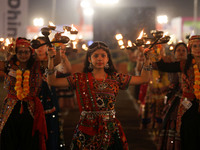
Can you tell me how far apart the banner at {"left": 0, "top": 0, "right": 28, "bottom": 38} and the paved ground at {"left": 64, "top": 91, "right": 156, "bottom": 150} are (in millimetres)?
2907

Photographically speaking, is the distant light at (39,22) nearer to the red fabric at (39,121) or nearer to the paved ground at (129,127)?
the paved ground at (129,127)

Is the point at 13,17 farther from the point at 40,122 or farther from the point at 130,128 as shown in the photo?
the point at 40,122

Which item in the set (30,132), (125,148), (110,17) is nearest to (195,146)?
(125,148)

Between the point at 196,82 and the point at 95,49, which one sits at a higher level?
the point at 95,49

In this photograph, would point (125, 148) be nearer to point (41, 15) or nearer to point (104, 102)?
point (104, 102)

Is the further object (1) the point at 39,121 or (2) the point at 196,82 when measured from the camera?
(2) the point at 196,82

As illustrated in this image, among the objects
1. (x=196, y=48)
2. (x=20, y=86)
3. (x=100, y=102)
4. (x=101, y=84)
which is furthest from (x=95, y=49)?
(x=196, y=48)

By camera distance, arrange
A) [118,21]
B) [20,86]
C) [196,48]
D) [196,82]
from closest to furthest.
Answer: [20,86] < [196,82] < [196,48] < [118,21]

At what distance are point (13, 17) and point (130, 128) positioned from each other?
4.75m

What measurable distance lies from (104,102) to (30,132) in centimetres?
Answer: 124

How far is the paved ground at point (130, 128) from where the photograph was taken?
6355 mm

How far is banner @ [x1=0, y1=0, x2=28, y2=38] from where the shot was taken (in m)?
9.36

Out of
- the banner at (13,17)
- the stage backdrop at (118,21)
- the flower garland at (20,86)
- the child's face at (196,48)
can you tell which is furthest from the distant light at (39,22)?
the child's face at (196,48)

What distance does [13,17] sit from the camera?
9547mm
